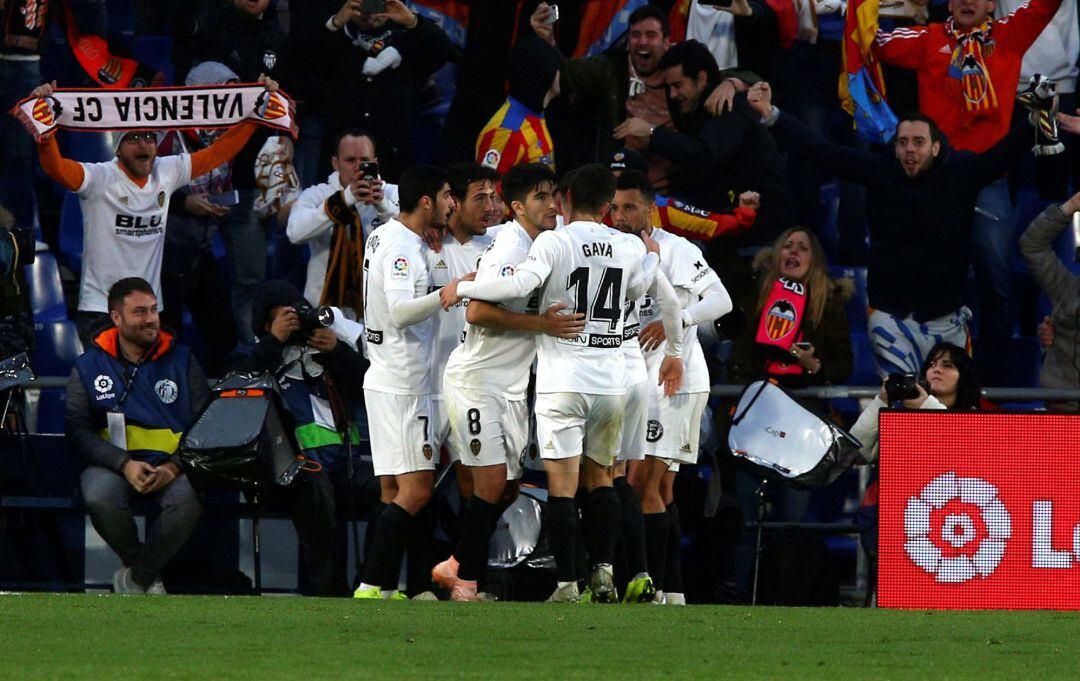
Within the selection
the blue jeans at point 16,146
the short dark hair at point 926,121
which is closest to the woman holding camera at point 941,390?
the short dark hair at point 926,121

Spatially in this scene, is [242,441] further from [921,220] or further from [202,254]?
[921,220]

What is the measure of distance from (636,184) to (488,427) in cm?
136

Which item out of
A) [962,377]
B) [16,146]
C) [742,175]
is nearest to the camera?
[962,377]

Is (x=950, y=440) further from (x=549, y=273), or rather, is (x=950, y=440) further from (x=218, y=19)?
(x=218, y=19)

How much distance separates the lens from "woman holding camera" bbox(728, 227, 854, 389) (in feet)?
32.6

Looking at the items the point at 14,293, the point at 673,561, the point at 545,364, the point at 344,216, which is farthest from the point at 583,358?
the point at 14,293

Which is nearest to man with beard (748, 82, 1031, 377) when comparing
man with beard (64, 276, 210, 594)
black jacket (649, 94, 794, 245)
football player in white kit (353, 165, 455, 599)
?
black jacket (649, 94, 794, 245)

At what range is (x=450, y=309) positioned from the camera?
343 inches

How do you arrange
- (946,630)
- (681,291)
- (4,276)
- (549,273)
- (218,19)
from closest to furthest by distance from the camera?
1. (946,630)
2. (549,273)
3. (681,291)
4. (4,276)
5. (218,19)

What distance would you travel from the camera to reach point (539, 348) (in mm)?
8039

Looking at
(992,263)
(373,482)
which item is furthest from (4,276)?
(992,263)

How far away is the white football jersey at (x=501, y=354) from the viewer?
8109 mm

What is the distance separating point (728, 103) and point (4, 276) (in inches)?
161

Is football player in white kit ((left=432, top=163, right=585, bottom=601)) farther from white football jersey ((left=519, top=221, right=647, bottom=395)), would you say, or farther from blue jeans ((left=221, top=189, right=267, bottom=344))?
blue jeans ((left=221, top=189, right=267, bottom=344))
